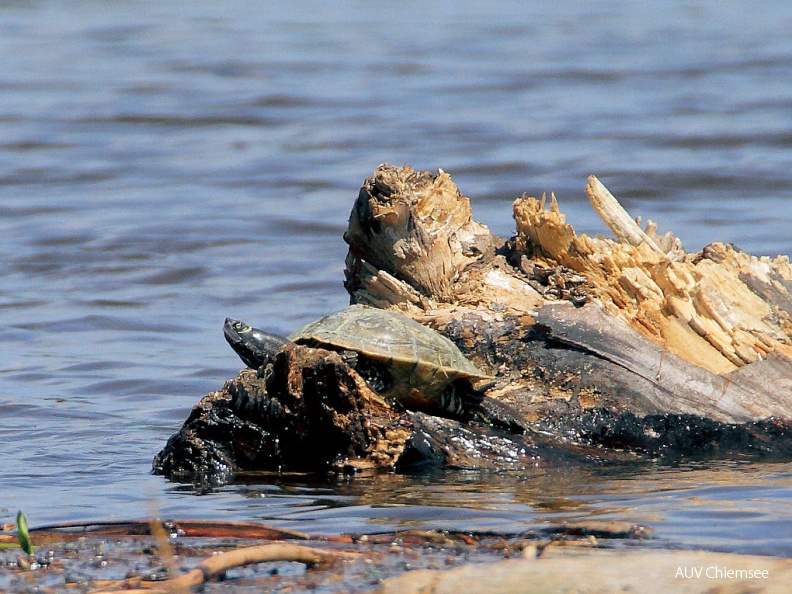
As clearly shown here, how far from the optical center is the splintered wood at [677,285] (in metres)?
4.43

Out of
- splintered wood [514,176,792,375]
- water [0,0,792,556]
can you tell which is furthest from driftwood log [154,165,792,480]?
water [0,0,792,556]

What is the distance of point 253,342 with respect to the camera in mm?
4625

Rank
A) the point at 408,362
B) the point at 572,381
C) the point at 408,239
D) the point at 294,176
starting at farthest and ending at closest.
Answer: the point at 294,176
the point at 408,239
the point at 572,381
the point at 408,362

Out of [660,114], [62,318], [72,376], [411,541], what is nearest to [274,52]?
[660,114]

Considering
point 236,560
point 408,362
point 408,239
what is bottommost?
point 236,560

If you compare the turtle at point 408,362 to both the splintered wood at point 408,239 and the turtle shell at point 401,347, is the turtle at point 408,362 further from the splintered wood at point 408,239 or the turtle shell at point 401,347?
the splintered wood at point 408,239

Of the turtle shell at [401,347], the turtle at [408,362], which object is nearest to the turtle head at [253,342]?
the turtle at [408,362]

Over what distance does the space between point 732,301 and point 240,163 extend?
A: 7.97 meters

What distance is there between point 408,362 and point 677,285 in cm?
104

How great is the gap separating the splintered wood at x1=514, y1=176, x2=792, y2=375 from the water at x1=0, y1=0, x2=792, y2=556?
48cm

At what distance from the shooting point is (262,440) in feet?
14.3

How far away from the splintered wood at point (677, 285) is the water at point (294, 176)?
0.48m

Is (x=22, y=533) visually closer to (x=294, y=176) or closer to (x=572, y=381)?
(x=572, y=381)

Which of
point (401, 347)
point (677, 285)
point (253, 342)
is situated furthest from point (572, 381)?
point (253, 342)
